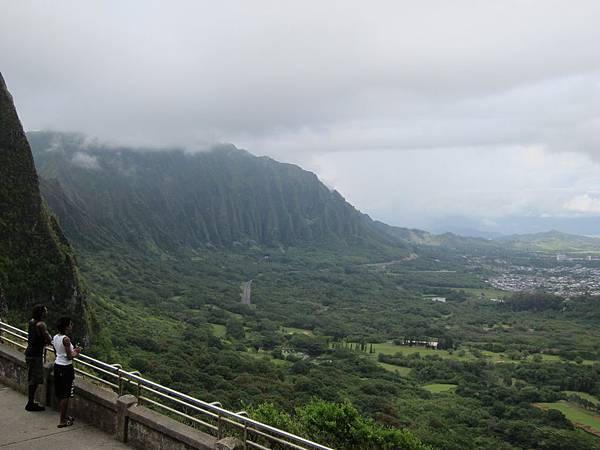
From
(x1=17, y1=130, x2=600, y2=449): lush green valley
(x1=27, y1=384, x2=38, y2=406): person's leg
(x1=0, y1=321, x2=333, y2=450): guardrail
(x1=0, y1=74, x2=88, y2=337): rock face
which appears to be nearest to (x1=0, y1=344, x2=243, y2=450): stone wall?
(x1=0, y1=321, x2=333, y2=450): guardrail

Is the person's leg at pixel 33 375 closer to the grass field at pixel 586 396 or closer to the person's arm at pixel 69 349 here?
the person's arm at pixel 69 349

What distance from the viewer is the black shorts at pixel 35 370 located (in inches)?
439

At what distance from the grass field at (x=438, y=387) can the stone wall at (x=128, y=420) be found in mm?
84149

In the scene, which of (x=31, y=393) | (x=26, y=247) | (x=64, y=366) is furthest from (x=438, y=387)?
(x=64, y=366)

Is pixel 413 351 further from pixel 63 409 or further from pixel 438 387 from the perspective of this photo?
pixel 63 409

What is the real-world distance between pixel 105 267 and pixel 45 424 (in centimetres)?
18689

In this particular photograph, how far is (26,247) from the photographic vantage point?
3322 inches

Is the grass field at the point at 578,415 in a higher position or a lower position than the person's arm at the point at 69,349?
lower

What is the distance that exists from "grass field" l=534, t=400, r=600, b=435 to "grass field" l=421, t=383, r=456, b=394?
1452cm

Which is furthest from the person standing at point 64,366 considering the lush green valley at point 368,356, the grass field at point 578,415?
the grass field at point 578,415

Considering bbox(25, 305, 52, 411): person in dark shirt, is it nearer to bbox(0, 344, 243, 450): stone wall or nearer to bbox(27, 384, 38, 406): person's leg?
bbox(27, 384, 38, 406): person's leg

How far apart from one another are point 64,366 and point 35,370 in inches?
42.6

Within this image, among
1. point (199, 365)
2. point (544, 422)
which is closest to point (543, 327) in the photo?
point (544, 422)

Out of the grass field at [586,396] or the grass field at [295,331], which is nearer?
the grass field at [586,396]
